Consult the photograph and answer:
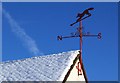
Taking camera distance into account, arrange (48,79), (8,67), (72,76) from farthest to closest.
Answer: (8,67), (72,76), (48,79)

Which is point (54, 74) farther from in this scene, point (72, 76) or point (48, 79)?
point (72, 76)

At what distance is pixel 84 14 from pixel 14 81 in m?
5.27

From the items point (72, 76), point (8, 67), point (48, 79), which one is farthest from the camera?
point (8, 67)

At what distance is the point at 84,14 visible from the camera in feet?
66.5

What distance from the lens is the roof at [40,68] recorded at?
1792 cm

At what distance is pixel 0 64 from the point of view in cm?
2133

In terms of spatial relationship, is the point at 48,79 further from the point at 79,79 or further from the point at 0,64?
the point at 0,64

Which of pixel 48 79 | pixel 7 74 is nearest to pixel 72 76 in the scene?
pixel 48 79

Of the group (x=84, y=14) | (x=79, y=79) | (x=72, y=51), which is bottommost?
(x=79, y=79)

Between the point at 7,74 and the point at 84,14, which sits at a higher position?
the point at 84,14

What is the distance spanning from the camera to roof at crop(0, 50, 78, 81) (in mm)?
17922

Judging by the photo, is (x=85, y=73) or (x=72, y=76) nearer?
(x=72, y=76)

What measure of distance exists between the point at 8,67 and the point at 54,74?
371cm

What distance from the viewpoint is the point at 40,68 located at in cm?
1889
